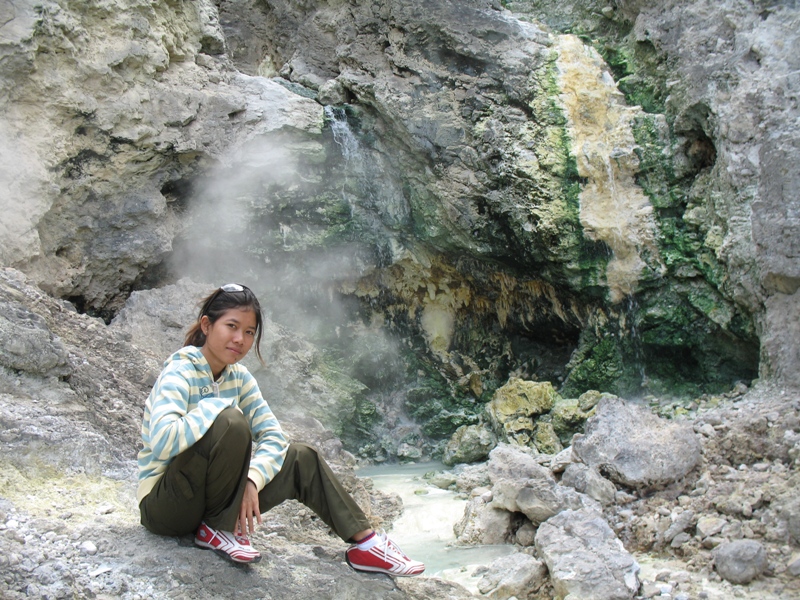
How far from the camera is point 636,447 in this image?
4.42 m

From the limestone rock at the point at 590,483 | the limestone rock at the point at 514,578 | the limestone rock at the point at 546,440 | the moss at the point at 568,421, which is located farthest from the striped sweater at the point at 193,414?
the moss at the point at 568,421

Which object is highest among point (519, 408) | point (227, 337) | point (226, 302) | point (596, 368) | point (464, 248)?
point (464, 248)

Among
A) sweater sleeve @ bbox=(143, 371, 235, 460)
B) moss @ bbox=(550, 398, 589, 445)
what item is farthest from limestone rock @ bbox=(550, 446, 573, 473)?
sweater sleeve @ bbox=(143, 371, 235, 460)

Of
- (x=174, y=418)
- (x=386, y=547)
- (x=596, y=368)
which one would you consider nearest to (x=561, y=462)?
(x=386, y=547)

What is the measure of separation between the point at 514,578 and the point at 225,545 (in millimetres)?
1721

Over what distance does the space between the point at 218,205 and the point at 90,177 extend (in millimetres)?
1428

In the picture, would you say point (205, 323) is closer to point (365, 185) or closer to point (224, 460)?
point (224, 460)

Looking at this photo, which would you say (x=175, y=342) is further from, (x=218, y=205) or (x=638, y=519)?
(x=638, y=519)

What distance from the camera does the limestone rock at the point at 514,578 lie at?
10.9 feet

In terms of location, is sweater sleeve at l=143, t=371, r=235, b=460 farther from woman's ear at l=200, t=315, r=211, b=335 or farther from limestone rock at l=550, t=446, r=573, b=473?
limestone rock at l=550, t=446, r=573, b=473

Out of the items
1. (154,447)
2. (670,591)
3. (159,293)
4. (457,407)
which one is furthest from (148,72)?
(670,591)

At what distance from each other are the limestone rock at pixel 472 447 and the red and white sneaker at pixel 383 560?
188 inches

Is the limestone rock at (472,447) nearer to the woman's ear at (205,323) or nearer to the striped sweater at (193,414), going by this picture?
the striped sweater at (193,414)

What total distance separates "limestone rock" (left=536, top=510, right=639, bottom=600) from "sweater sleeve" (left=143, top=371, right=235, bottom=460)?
6.54 ft
